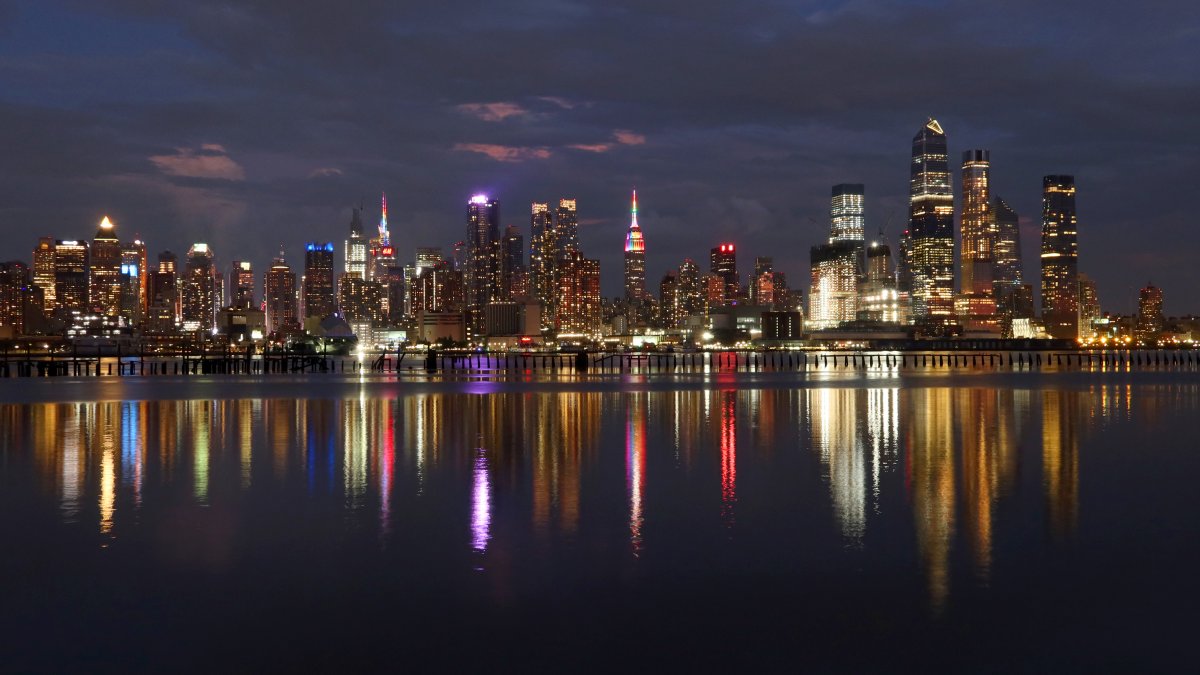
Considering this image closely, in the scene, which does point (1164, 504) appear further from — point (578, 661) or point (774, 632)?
point (578, 661)

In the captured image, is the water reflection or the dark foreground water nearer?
the dark foreground water

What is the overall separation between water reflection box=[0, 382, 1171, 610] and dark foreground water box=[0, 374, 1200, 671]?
12cm

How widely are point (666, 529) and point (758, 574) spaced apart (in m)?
3.05

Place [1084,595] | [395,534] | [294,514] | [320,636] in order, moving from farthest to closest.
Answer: [294,514] → [395,534] → [1084,595] → [320,636]

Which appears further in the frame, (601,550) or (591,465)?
(591,465)

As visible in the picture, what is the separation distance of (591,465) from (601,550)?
9.18 meters

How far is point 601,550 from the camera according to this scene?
603 inches

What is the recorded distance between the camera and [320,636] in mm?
11273

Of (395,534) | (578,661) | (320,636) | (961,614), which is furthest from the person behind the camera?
(395,534)

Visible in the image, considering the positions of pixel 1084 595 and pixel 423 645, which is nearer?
pixel 423 645

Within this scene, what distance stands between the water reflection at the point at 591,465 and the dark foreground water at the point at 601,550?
0.12 metres

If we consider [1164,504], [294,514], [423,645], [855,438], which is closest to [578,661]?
[423,645]

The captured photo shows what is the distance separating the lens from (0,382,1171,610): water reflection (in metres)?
17.2

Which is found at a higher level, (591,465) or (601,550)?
(591,465)
